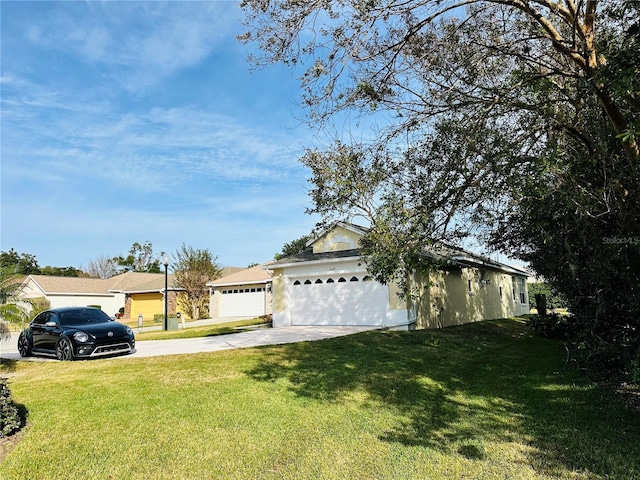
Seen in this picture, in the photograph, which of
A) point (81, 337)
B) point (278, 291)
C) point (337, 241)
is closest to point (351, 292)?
point (337, 241)

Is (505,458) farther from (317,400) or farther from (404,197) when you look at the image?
(404,197)

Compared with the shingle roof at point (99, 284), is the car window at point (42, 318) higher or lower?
lower

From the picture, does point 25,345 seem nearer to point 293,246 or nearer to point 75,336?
point 75,336

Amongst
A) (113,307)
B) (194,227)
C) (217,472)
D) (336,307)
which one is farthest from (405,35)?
(113,307)

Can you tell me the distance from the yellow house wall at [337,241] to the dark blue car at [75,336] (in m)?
10.00

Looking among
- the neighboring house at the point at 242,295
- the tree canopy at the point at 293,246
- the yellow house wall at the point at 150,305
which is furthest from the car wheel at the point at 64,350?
the tree canopy at the point at 293,246

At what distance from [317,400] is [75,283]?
3986cm

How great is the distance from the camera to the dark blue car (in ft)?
36.1

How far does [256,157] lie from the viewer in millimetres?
15734

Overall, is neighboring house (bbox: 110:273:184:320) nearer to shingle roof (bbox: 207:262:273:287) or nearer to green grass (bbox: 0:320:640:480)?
shingle roof (bbox: 207:262:273:287)

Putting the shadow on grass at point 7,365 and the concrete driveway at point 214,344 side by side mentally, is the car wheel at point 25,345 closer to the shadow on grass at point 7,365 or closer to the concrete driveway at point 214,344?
the concrete driveway at point 214,344

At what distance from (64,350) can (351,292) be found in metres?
11.1

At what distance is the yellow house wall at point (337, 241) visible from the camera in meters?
18.8

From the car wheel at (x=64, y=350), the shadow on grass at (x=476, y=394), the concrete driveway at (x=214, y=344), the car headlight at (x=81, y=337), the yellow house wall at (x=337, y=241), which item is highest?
the yellow house wall at (x=337, y=241)
